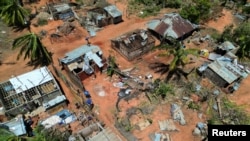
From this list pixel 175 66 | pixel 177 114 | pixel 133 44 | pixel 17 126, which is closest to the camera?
pixel 17 126

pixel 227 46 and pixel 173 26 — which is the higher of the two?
pixel 173 26

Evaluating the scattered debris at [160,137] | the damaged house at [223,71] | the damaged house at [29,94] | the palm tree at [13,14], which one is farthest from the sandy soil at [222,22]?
the palm tree at [13,14]

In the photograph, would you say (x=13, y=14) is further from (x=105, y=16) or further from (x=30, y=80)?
(x=105, y=16)

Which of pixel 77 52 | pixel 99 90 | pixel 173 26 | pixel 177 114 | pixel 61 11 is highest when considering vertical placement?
pixel 61 11

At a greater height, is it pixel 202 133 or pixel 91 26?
pixel 91 26

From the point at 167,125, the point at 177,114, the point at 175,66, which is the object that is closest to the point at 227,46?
the point at 175,66

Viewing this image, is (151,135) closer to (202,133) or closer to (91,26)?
(202,133)

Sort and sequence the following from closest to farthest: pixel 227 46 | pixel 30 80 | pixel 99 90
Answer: pixel 30 80
pixel 99 90
pixel 227 46

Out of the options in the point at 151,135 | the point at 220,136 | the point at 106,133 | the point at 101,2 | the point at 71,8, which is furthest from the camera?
the point at 101,2

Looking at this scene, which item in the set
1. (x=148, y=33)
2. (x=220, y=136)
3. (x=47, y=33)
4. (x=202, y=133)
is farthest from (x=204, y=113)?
(x=47, y=33)
